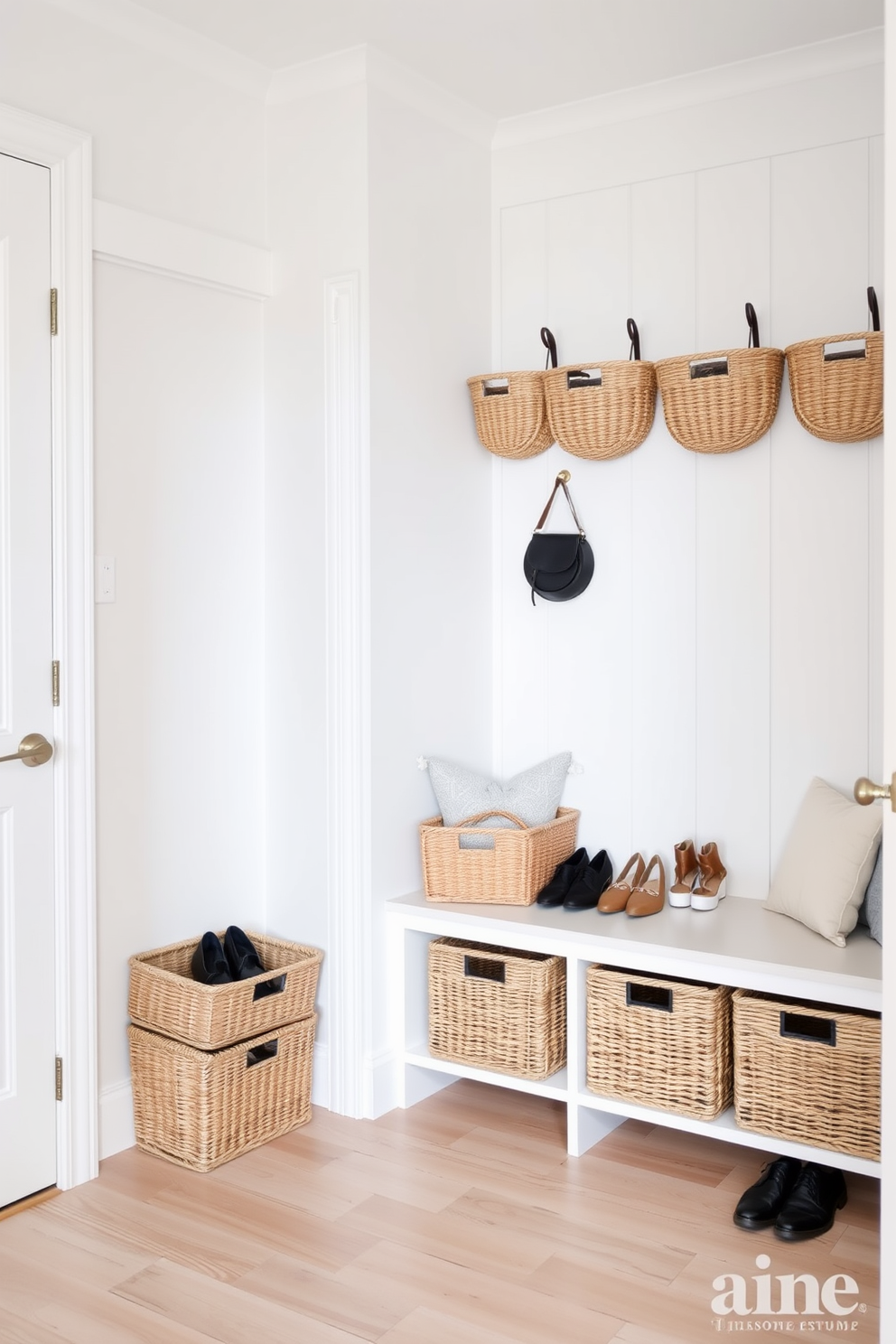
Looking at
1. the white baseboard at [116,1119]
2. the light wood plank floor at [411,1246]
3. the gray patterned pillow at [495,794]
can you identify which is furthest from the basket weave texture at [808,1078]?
the white baseboard at [116,1119]

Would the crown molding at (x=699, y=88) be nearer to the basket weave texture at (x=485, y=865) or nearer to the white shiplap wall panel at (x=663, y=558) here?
the white shiplap wall panel at (x=663, y=558)

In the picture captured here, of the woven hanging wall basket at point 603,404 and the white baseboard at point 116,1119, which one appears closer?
the white baseboard at point 116,1119

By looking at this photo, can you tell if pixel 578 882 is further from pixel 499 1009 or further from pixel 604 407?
pixel 604 407

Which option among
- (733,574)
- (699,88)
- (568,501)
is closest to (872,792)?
(733,574)

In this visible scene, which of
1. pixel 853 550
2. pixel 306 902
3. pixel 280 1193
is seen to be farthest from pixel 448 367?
pixel 280 1193

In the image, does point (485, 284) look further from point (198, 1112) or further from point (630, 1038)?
point (198, 1112)

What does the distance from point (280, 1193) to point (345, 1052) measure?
45 centimetres

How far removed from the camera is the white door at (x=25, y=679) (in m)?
2.47

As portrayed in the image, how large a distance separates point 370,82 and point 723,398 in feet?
3.73

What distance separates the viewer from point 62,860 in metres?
2.59

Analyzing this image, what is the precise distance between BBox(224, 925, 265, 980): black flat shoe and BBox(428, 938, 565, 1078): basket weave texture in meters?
0.44

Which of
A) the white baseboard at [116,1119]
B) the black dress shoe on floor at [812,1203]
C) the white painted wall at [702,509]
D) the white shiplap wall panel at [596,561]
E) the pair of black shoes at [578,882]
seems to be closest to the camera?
the black dress shoe on floor at [812,1203]

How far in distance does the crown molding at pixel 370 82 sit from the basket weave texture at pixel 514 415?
69 centimetres

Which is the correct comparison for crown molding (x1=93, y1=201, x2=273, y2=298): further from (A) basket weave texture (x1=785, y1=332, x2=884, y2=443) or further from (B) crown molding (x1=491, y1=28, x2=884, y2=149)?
(A) basket weave texture (x1=785, y1=332, x2=884, y2=443)
